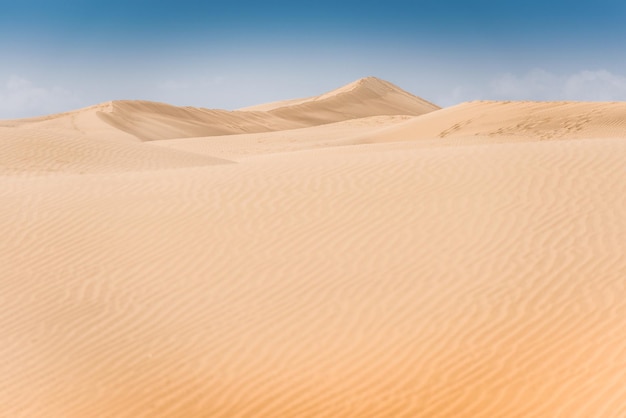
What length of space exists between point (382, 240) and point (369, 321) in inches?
67.8

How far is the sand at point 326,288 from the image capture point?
5977mm

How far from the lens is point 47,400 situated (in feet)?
20.0

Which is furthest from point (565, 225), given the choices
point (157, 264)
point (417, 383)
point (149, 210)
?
point (149, 210)

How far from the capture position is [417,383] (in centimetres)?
598

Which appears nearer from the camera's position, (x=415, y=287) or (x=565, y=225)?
(x=415, y=287)

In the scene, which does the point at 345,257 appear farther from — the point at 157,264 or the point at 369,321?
the point at 157,264

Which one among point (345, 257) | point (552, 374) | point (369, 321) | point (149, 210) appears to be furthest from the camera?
point (149, 210)

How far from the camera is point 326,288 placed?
742 centimetres

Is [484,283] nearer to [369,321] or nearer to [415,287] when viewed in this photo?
[415,287]

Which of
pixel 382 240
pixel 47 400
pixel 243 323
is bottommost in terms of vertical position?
pixel 47 400

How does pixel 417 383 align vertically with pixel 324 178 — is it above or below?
below

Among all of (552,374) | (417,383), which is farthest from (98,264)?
(552,374)

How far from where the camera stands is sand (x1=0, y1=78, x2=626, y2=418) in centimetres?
598

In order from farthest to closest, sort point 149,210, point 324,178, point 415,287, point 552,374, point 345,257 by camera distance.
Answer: point 324,178
point 149,210
point 345,257
point 415,287
point 552,374
